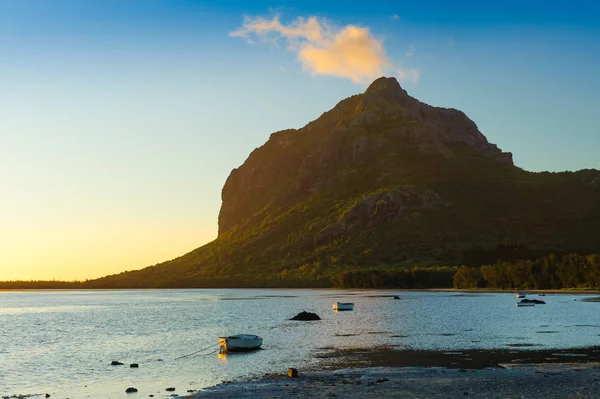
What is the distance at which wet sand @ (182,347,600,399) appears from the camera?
46750 millimetres

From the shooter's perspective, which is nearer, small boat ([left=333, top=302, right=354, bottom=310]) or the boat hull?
the boat hull

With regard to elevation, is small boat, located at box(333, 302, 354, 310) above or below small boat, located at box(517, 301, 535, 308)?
above

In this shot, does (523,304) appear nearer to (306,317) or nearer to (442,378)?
(306,317)

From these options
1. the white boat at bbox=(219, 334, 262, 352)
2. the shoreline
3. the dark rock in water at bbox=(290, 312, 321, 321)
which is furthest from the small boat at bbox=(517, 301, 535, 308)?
the shoreline

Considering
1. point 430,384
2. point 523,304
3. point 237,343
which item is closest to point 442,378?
point 430,384

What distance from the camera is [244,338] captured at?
81.4 m

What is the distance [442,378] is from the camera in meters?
54.0

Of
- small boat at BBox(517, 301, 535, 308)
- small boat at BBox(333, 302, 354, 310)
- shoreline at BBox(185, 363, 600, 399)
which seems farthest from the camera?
small boat at BBox(333, 302, 354, 310)

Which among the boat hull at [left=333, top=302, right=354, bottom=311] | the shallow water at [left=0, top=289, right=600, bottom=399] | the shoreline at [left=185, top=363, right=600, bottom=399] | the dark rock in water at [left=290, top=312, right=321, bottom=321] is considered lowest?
the shoreline at [left=185, top=363, right=600, bottom=399]

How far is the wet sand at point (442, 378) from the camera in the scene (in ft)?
153

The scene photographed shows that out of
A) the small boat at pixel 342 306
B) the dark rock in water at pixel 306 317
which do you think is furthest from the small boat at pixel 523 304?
the dark rock in water at pixel 306 317

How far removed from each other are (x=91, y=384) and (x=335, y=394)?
2311cm

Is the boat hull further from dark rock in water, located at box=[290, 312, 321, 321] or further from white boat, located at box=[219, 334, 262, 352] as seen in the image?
white boat, located at box=[219, 334, 262, 352]

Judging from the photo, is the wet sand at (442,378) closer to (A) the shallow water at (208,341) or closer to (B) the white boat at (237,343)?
(A) the shallow water at (208,341)
